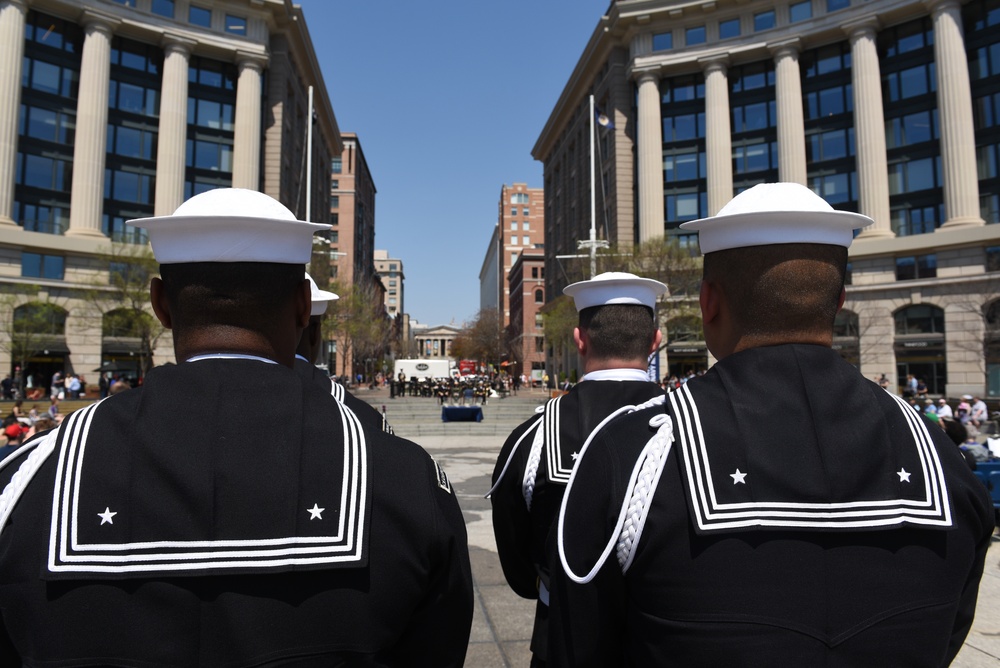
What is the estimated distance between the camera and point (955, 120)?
132 feet

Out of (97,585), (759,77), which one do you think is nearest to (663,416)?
(97,585)

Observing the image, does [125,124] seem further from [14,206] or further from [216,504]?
[216,504]

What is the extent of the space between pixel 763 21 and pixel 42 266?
5093cm

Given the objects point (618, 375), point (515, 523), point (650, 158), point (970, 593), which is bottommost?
point (515, 523)

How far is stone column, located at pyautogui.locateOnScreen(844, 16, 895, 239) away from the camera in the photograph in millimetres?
43031

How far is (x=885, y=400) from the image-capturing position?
1.86m

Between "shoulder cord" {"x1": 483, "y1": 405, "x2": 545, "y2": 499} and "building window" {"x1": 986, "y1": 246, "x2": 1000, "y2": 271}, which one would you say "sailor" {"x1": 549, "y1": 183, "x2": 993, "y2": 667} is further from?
"building window" {"x1": 986, "y1": 246, "x2": 1000, "y2": 271}

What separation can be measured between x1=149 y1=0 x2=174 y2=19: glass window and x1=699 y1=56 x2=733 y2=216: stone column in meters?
37.7

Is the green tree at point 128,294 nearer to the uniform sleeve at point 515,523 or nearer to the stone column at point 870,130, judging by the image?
the uniform sleeve at point 515,523

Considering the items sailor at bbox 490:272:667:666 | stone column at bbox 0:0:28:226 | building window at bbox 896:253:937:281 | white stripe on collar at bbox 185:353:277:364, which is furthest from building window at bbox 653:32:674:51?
white stripe on collar at bbox 185:353:277:364

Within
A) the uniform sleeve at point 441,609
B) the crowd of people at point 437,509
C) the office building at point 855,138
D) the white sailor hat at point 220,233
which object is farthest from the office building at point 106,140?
the uniform sleeve at point 441,609

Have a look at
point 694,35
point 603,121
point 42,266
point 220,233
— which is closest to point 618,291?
point 220,233

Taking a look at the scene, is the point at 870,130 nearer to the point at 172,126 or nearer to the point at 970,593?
the point at 172,126

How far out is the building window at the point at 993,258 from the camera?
38094mm
